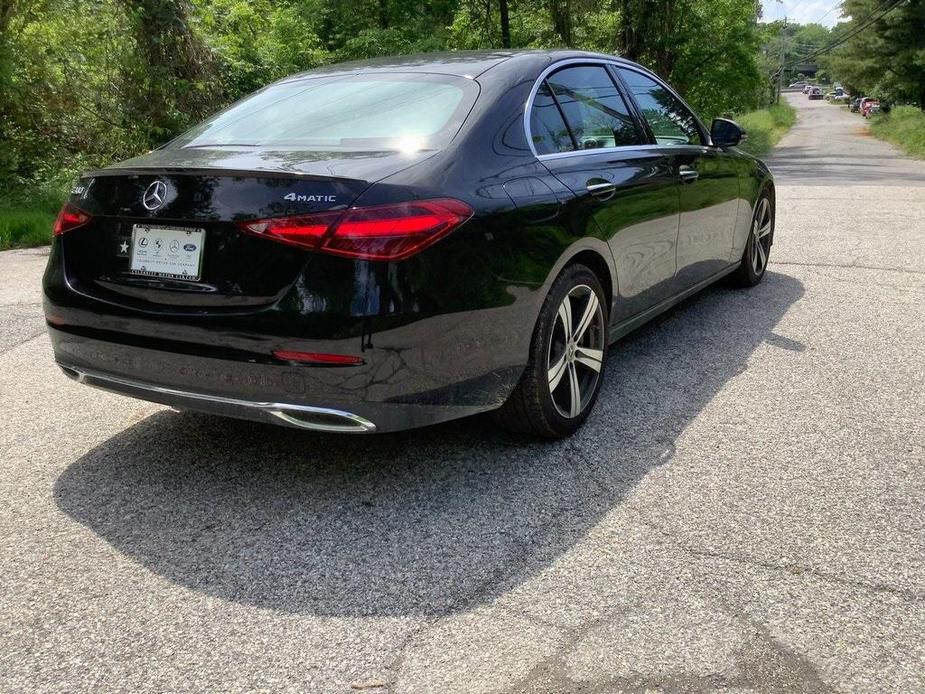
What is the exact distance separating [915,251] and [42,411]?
7.16m

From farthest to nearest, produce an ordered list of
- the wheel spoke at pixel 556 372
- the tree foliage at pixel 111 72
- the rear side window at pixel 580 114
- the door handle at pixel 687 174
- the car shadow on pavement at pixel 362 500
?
the tree foliage at pixel 111 72 < the door handle at pixel 687 174 < the rear side window at pixel 580 114 < the wheel spoke at pixel 556 372 < the car shadow on pavement at pixel 362 500

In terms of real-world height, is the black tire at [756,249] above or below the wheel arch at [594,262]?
below

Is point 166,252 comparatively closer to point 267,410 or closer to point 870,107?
point 267,410

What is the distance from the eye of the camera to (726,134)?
215 inches

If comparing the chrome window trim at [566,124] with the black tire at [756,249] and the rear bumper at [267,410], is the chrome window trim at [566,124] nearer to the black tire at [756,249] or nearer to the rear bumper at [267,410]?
the black tire at [756,249]

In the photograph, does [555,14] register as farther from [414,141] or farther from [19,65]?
[414,141]

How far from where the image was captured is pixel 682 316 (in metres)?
5.71

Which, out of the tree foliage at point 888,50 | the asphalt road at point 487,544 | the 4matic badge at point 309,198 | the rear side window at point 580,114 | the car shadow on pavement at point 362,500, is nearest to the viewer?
the asphalt road at point 487,544

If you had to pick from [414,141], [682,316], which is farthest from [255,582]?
[682,316]

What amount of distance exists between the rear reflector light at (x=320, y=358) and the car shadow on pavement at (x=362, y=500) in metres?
0.57

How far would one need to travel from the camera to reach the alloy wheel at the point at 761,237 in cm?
627

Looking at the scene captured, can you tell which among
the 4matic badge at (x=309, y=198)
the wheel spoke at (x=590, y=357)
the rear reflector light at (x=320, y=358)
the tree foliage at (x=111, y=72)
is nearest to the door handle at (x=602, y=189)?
the wheel spoke at (x=590, y=357)

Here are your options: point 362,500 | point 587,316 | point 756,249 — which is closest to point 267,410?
point 362,500

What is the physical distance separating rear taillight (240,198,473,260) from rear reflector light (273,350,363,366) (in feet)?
1.04
